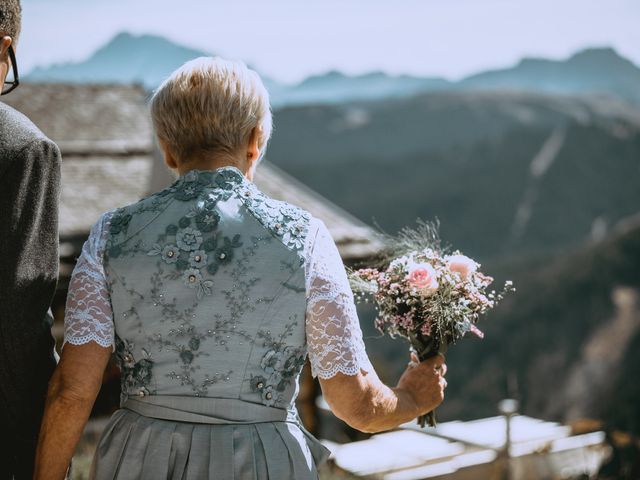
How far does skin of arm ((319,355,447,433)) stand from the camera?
6.95 ft

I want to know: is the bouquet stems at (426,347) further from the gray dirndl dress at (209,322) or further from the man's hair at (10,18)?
the man's hair at (10,18)

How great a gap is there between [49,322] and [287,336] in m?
0.66

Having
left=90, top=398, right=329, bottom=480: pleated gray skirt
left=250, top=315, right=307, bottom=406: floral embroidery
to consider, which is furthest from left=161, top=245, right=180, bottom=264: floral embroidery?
left=90, top=398, right=329, bottom=480: pleated gray skirt

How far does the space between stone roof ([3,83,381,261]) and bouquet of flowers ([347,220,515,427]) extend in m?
6.42

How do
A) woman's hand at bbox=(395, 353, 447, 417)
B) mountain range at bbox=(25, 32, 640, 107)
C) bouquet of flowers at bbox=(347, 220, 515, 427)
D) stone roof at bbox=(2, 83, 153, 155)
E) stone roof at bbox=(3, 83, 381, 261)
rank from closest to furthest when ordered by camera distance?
woman's hand at bbox=(395, 353, 447, 417) → bouquet of flowers at bbox=(347, 220, 515, 427) → stone roof at bbox=(3, 83, 381, 261) → stone roof at bbox=(2, 83, 153, 155) → mountain range at bbox=(25, 32, 640, 107)

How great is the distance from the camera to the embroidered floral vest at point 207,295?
1997 millimetres

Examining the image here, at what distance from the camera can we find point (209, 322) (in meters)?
2.00

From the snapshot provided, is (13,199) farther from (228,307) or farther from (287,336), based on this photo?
(287,336)

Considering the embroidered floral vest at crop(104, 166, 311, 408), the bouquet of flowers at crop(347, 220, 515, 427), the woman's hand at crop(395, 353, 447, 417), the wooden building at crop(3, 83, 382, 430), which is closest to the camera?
the embroidered floral vest at crop(104, 166, 311, 408)

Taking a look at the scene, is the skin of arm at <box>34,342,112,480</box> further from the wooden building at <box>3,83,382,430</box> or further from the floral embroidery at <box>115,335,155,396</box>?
the wooden building at <box>3,83,382,430</box>

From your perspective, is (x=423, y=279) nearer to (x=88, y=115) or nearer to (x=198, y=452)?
(x=198, y=452)

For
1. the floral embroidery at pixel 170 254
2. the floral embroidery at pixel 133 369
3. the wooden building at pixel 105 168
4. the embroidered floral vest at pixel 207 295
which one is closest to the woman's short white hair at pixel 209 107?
the embroidered floral vest at pixel 207 295

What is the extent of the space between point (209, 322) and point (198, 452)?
12.6 inches

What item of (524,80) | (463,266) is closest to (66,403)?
(463,266)
